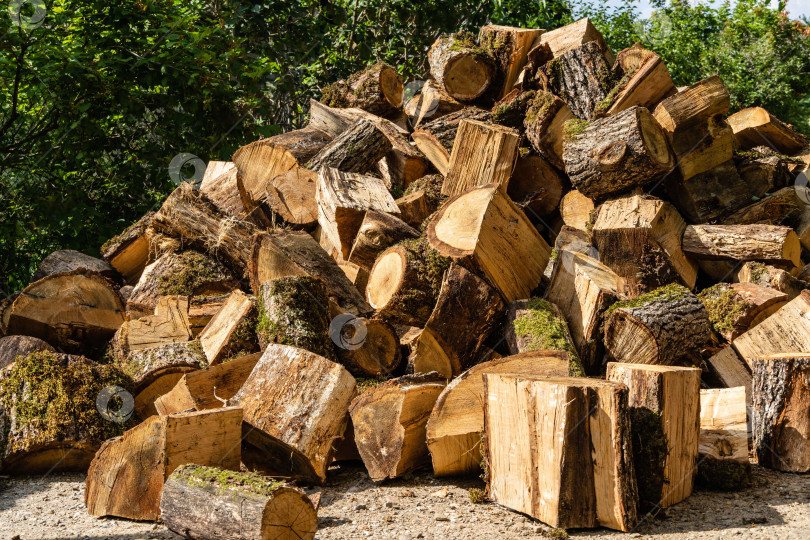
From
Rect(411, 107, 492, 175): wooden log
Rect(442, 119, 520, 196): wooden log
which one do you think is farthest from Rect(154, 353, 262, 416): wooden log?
Rect(411, 107, 492, 175): wooden log

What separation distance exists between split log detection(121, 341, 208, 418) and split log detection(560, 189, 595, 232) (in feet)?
8.83

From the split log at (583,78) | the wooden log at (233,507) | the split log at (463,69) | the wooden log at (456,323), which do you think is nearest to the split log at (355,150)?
the split log at (463,69)

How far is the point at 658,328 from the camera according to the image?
11.5 ft

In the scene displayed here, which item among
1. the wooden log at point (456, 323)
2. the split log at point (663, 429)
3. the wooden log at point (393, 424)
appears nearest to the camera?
the split log at point (663, 429)

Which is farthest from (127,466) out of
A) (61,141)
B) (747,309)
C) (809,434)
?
(61,141)

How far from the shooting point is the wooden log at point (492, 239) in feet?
12.1

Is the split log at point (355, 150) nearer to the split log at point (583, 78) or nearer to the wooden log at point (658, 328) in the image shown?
the split log at point (583, 78)

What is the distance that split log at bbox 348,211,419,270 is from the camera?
13.7 ft

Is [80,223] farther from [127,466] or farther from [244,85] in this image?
[127,466]

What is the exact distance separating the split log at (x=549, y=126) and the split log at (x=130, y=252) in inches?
119

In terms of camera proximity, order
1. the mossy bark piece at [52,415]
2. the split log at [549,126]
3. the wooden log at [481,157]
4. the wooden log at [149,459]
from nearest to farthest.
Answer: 1. the wooden log at [149,459]
2. the mossy bark piece at [52,415]
3. the wooden log at [481,157]
4. the split log at [549,126]

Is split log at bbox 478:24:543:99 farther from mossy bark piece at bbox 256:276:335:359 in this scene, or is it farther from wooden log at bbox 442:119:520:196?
mossy bark piece at bbox 256:276:335:359

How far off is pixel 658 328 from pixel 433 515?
5.16ft

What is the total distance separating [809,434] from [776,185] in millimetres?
2322
